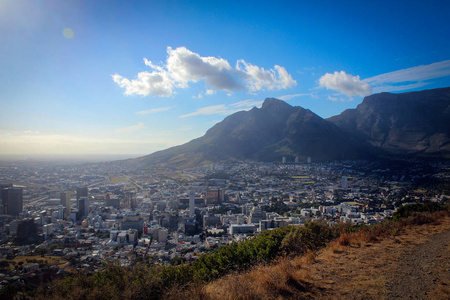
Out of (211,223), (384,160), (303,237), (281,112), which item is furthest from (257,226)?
(281,112)

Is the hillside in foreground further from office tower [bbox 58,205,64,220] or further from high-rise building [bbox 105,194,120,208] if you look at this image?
high-rise building [bbox 105,194,120,208]

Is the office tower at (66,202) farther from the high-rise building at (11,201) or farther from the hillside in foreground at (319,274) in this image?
the hillside in foreground at (319,274)

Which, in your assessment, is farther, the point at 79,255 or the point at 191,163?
the point at 191,163

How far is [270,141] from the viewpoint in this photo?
235 feet

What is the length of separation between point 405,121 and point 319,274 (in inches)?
3273

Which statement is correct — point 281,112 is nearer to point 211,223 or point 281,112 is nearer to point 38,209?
point 211,223

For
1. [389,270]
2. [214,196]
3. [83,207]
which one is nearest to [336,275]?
[389,270]

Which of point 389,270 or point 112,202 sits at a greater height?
point 389,270

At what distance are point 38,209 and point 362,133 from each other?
82.4 metres

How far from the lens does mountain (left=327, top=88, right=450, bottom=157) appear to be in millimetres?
55750

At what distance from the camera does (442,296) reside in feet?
8.43

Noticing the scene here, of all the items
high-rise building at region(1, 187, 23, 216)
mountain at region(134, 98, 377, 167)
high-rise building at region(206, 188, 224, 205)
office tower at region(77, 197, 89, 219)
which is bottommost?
high-rise building at region(206, 188, 224, 205)

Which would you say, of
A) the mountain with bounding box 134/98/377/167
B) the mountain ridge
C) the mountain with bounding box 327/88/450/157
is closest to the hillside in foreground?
the mountain ridge

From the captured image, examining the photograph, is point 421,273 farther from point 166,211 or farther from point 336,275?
point 166,211
